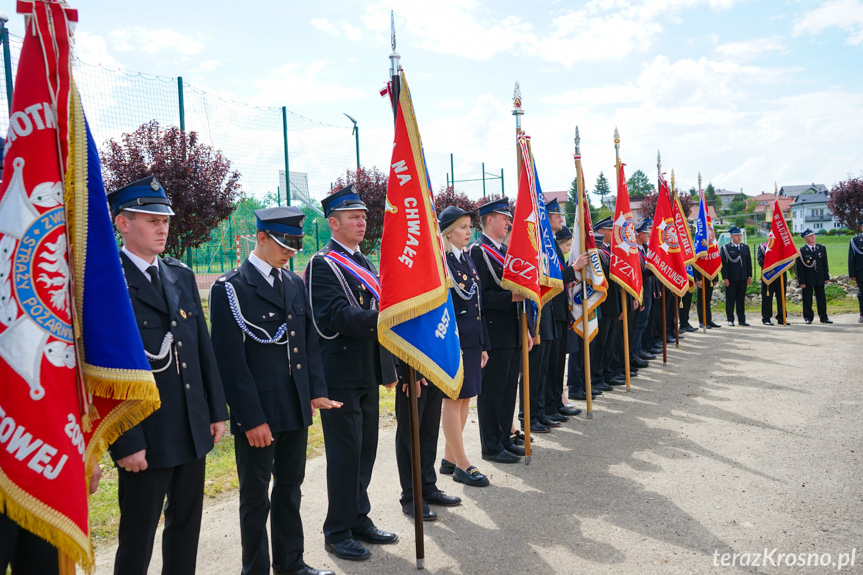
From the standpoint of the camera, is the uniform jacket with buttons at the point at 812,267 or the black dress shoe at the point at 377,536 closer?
the black dress shoe at the point at 377,536

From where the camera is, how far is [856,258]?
47.2 ft

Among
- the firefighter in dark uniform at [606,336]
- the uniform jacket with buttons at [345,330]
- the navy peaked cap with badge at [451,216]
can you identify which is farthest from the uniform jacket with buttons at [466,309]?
the firefighter in dark uniform at [606,336]

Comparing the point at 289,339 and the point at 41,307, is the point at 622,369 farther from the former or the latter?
the point at 41,307

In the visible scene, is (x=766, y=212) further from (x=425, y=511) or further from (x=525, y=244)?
(x=425, y=511)

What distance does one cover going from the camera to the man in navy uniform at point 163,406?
2.79 metres

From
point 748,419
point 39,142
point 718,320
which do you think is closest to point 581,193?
point 748,419

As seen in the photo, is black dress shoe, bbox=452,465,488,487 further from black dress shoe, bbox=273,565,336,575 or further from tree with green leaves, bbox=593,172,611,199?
tree with green leaves, bbox=593,172,611,199

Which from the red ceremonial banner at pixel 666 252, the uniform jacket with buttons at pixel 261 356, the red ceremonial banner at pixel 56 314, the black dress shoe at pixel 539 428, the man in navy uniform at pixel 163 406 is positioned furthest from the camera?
the red ceremonial banner at pixel 666 252

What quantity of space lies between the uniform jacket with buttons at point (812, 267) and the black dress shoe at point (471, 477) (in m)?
12.4

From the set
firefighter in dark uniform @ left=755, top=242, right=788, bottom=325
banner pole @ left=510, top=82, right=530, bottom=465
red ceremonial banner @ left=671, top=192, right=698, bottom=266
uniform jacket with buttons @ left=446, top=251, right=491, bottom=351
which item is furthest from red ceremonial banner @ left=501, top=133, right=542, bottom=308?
firefighter in dark uniform @ left=755, top=242, right=788, bottom=325

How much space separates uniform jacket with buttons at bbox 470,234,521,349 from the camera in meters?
5.64

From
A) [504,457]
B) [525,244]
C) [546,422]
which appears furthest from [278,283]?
[546,422]

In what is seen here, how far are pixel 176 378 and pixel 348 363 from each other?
1.24m

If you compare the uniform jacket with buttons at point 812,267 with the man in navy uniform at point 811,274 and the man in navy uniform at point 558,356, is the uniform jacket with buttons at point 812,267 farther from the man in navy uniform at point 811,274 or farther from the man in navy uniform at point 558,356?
the man in navy uniform at point 558,356
